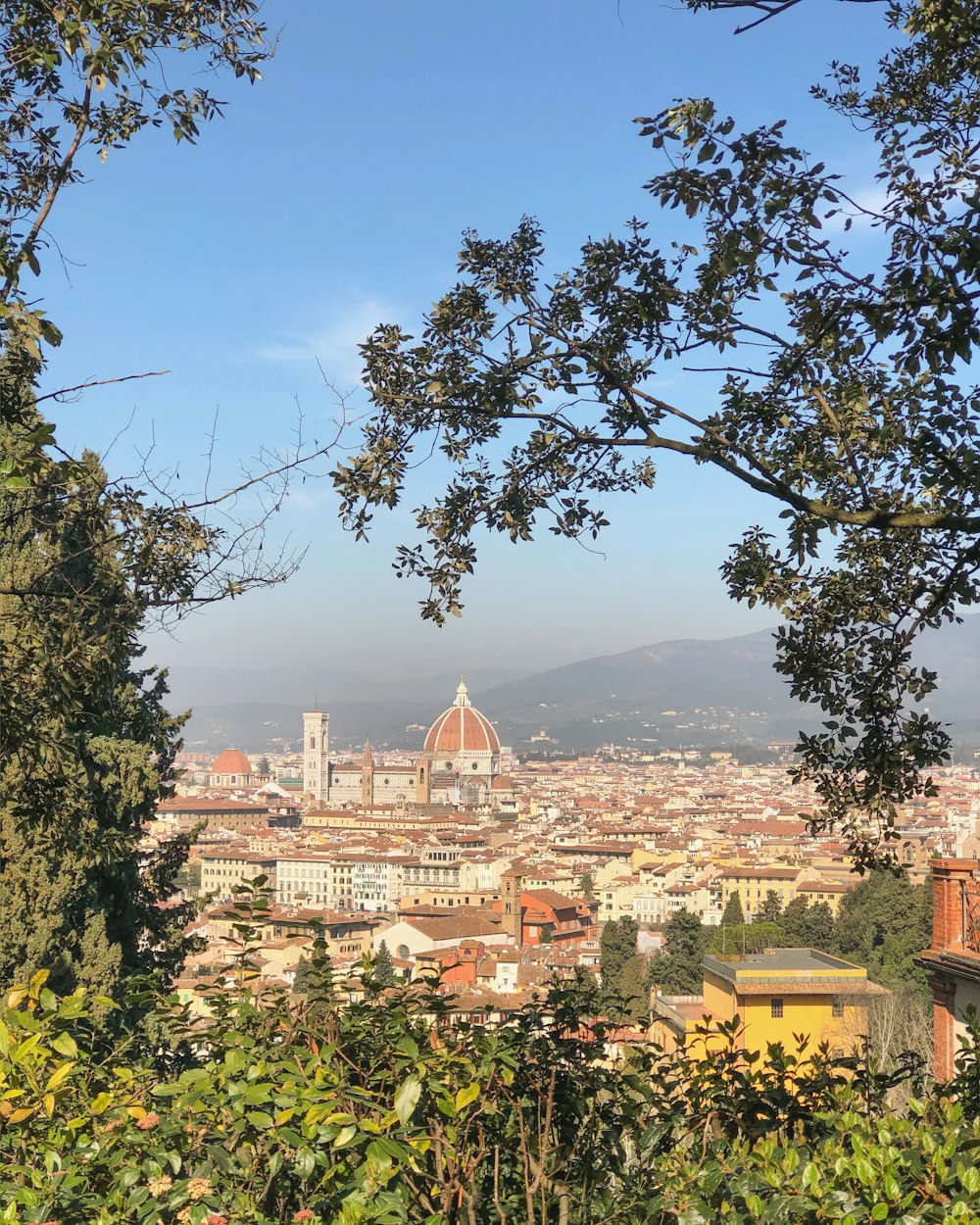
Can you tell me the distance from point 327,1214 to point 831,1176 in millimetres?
617

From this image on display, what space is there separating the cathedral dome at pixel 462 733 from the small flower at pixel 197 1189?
10209 centimetres

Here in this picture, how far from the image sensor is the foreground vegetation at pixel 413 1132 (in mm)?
1350

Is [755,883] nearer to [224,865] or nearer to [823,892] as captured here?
[823,892]

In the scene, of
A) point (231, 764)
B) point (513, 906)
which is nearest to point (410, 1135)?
point (513, 906)

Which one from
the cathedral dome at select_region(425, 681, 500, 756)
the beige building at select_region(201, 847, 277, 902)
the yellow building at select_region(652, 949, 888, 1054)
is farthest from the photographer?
the cathedral dome at select_region(425, 681, 500, 756)

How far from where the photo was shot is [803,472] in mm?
2828

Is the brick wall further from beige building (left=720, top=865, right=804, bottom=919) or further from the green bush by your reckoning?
beige building (left=720, top=865, right=804, bottom=919)

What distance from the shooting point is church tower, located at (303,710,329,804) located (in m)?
109

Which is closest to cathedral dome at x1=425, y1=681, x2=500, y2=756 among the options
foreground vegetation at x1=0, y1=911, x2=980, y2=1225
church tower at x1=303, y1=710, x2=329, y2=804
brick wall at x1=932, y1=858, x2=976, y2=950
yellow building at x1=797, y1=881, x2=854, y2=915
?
church tower at x1=303, y1=710, x2=329, y2=804

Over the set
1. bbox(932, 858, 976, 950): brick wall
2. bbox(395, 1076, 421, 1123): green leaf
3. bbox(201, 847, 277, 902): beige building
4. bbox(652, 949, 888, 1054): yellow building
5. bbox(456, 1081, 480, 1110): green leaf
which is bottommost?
bbox(201, 847, 277, 902): beige building

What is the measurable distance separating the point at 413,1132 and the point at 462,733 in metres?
103

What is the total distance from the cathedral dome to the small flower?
102 m

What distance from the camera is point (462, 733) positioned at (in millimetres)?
103562

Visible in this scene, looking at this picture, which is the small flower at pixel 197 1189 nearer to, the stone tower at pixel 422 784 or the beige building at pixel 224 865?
the beige building at pixel 224 865
